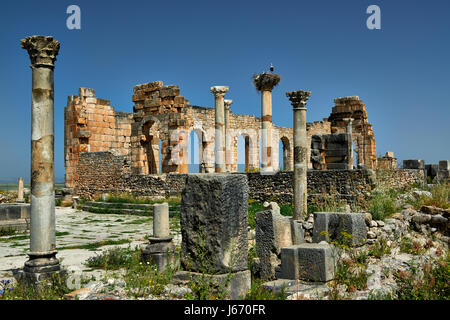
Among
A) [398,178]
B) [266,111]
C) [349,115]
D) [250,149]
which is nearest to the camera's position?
[398,178]

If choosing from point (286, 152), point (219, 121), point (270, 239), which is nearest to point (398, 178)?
point (219, 121)

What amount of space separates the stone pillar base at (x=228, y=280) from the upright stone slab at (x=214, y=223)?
2.5 inches

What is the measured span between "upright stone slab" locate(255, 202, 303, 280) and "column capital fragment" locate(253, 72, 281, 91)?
1221 cm

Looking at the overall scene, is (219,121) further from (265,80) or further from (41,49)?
(41,49)

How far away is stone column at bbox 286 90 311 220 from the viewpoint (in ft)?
35.3

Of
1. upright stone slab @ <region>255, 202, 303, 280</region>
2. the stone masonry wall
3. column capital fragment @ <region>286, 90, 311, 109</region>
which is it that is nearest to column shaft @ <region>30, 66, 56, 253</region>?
upright stone slab @ <region>255, 202, 303, 280</region>

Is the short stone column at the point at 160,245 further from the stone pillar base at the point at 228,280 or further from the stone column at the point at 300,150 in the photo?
the stone column at the point at 300,150

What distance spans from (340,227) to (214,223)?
3545 mm

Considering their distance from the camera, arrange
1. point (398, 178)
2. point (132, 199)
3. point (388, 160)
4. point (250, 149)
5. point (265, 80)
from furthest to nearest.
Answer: point (250, 149) < point (388, 160) < point (265, 80) < point (132, 199) < point (398, 178)

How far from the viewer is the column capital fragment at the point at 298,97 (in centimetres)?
1117

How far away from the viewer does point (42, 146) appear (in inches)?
239

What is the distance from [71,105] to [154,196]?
702 cm

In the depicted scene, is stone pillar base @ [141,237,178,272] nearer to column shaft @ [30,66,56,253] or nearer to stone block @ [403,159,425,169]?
column shaft @ [30,66,56,253]

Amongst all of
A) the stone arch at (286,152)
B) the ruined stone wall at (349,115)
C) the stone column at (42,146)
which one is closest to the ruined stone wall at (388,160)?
the ruined stone wall at (349,115)
